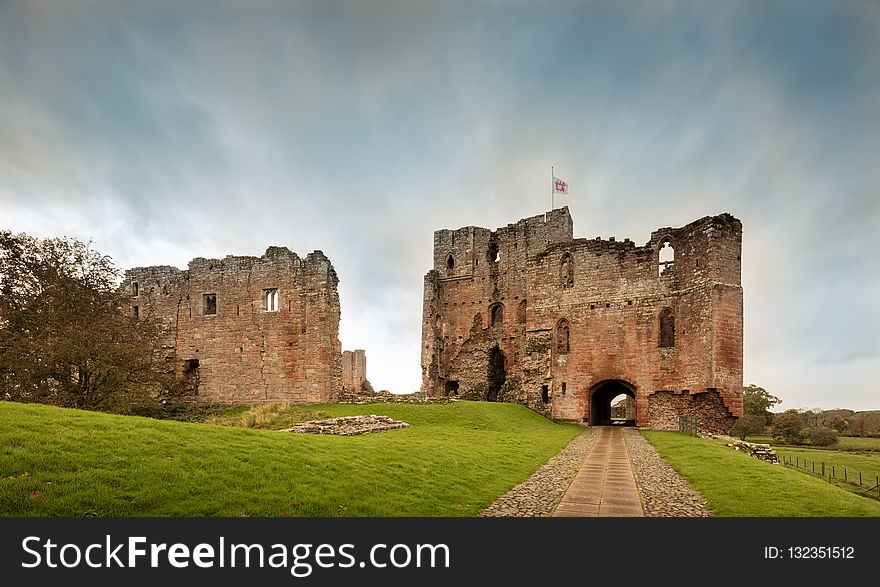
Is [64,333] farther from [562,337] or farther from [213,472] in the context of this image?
[562,337]

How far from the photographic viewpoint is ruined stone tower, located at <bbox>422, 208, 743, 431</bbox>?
28844 millimetres

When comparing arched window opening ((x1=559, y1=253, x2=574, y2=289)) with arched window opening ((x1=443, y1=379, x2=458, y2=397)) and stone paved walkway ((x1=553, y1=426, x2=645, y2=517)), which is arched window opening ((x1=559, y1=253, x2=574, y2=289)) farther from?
stone paved walkway ((x1=553, y1=426, x2=645, y2=517))

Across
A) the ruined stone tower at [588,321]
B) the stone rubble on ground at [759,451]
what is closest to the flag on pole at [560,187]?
the ruined stone tower at [588,321]

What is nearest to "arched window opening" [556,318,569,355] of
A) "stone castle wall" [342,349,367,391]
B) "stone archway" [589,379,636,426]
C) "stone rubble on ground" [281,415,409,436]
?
"stone archway" [589,379,636,426]

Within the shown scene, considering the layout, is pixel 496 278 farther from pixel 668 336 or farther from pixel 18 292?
pixel 18 292

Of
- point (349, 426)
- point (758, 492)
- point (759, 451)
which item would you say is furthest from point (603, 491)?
point (759, 451)

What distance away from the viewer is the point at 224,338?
34594mm

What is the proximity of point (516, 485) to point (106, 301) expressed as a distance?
2311 centimetres

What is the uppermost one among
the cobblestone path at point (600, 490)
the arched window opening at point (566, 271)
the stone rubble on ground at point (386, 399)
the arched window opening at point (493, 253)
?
the arched window opening at point (493, 253)

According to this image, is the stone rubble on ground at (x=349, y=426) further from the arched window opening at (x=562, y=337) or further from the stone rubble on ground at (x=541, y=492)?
the arched window opening at (x=562, y=337)

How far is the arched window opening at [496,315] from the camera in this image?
43.3 m

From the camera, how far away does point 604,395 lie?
3872 centimetres

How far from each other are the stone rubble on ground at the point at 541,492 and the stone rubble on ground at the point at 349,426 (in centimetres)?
790

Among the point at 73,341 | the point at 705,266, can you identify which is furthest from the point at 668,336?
the point at 73,341
